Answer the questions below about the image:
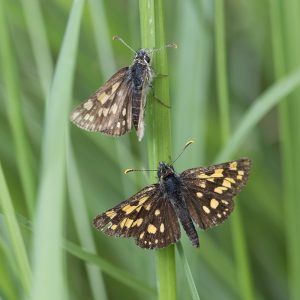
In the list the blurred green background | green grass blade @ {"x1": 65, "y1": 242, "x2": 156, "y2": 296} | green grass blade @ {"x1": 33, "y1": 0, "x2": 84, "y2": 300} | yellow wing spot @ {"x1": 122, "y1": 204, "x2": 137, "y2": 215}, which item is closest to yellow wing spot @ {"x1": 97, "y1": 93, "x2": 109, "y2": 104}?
the blurred green background

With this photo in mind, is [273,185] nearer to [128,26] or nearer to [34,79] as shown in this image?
[128,26]

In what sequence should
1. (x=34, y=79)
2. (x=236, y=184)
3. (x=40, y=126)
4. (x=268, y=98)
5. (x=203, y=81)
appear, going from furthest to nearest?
(x=34, y=79) < (x=40, y=126) < (x=203, y=81) < (x=268, y=98) < (x=236, y=184)

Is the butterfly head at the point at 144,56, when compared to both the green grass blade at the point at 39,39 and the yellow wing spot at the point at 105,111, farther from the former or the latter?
the green grass blade at the point at 39,39

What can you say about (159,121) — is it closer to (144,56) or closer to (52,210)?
(144,56)

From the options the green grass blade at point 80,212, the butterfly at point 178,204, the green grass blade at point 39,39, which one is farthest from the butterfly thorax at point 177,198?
the green grass blade at point 39,39

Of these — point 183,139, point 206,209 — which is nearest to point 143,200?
point 206,209

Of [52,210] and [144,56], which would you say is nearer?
[52,210]

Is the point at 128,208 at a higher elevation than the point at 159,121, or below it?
below

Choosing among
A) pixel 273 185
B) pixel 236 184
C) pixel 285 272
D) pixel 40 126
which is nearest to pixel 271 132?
pixel 273 185
